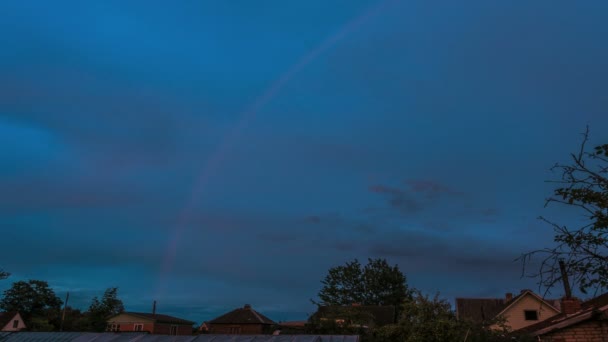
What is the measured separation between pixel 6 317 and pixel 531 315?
70.1 metres

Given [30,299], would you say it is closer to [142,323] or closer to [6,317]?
[6,317]

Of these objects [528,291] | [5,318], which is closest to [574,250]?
[528,291]

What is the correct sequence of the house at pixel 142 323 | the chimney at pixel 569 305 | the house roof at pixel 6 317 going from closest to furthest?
the chimney at pixel 569 305, the house at pixel 142 323, the house roof at pixel 6 317

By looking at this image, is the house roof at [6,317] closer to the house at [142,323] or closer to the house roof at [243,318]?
the house at [142,323]

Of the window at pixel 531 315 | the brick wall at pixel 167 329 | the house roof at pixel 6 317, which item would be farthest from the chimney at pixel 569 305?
the house roof at pixel 6 317

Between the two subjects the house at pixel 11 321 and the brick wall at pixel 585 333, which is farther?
the house at pixel 11 321

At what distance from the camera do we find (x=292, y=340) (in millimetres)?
14289

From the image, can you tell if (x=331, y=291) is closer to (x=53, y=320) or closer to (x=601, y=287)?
(x=53, y=320)

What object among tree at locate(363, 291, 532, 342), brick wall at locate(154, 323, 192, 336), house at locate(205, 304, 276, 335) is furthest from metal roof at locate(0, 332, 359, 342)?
house at locate(205, 304, 276, 335)

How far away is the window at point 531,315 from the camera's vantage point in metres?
43.8

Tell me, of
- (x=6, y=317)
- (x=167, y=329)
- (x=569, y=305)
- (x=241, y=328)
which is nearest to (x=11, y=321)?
(x=6, y=317)

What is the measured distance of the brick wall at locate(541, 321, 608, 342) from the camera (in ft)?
60.5

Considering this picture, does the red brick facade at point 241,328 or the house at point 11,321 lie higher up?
the house at point 11,321

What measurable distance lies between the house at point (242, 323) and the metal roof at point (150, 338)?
46.4 m
